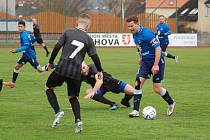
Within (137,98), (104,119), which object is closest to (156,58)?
(137,98)

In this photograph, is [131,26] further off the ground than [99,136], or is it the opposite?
[131,26]

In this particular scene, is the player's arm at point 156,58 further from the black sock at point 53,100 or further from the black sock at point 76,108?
the black sock at point 53,100

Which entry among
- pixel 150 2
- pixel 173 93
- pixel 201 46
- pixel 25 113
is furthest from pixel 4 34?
pixel 150 2

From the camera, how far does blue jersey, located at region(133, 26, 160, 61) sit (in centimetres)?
1199

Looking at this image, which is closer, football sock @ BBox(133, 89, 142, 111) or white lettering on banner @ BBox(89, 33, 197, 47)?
football sock @ BBox(133, 89, 142, 111)

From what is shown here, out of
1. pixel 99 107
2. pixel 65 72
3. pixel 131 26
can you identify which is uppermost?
pixel 131 26

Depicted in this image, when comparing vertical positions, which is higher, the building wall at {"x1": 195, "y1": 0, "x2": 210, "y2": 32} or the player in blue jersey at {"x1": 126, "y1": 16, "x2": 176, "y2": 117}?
the building wall at {"x1": 195, "y1": 0, "x2": 210, "y2": 32}

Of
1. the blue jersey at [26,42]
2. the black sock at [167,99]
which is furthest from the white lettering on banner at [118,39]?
the black sock at [167,99]

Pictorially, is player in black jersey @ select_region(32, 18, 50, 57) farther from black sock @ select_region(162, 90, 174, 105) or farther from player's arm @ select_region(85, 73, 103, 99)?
player's arm @ select_region(85, 73, 103, 99)

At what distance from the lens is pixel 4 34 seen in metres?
49.7

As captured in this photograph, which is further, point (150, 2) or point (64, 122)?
point (150, 2)

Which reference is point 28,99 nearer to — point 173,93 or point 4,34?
point 173,93

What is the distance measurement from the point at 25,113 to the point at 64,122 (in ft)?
4.73

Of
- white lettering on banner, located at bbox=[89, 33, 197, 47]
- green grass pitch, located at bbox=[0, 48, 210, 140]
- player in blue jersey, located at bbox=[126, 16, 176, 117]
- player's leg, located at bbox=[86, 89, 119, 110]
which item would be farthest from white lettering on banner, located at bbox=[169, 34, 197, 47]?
player in blue jersey, located at bbox=[126, 16, 176, 117]
